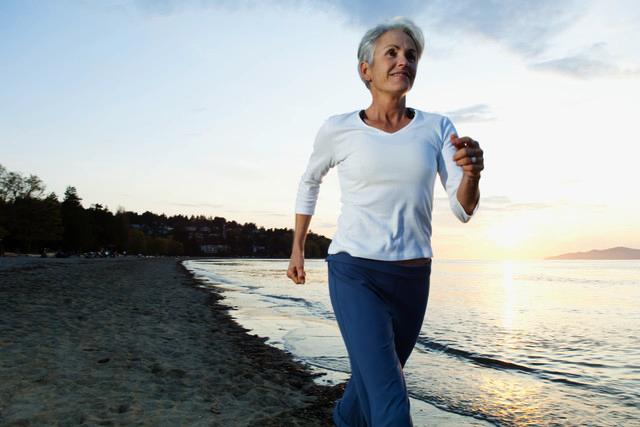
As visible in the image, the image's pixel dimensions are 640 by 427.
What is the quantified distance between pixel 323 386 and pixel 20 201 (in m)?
85.7

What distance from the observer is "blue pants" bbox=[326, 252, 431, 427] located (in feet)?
7.95

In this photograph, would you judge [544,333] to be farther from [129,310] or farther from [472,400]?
[129,310]

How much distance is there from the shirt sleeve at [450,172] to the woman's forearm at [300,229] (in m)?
0.81

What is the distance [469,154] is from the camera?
229cm

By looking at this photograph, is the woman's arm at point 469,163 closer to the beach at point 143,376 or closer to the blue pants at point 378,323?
the blue pants at point 378,323

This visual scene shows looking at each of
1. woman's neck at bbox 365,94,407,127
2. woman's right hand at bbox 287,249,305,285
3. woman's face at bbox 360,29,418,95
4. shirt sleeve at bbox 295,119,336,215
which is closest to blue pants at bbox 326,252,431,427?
woman's right hand at bbox 287,249,305,285

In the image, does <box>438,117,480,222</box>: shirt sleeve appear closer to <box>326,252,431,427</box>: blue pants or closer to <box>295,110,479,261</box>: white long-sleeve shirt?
<box>295,110,479,261</box>: white long-sleeve shirt

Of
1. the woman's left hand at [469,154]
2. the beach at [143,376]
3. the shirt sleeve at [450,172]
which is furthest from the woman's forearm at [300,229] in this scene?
the beach at [143,376]

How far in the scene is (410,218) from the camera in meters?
2.62

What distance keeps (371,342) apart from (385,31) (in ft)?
5.24

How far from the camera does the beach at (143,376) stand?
5.27 metres

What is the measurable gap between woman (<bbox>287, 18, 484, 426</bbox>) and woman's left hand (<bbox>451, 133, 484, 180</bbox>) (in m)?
0.08

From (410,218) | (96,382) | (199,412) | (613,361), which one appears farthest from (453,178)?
(613,361)

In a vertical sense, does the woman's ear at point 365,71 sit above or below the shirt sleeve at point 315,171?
above
